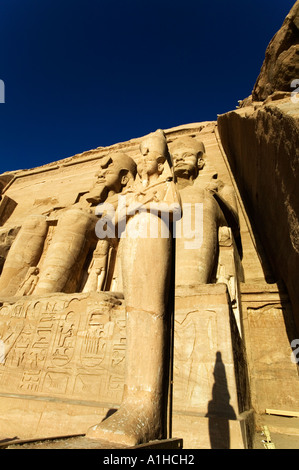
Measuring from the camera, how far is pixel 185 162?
479cm

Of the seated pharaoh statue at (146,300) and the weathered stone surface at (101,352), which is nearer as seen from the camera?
the seated pharaoh statue at (146,300)

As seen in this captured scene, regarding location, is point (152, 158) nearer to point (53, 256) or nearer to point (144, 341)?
point (144, 341)

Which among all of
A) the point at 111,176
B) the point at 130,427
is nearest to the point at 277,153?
the point at 130,427

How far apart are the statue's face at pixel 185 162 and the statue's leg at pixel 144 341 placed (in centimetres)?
332

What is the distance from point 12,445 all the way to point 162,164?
1490 mm

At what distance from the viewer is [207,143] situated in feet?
24.1

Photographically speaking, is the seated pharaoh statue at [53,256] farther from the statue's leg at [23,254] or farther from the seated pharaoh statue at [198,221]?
the seated pharaoh statue at [198,221]

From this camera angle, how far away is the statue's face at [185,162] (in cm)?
473

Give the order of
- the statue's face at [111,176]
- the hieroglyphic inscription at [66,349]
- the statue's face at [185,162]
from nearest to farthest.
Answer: the hieroglyphic inscription at [66,349]
the statue's face at [185,162]
the statue's face at [111,176]

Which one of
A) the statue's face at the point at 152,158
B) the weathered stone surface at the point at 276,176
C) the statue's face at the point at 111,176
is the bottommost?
the statue's face at the point at 152,158

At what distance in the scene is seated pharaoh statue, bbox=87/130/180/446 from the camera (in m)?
1.13

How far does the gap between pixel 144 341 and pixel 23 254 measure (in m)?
3.85

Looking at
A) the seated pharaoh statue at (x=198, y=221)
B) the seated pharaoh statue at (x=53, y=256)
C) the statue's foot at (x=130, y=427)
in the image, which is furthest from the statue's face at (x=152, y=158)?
the seated pharaoh statue at (x=53, y=256)

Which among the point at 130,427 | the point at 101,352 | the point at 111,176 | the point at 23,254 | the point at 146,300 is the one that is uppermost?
the point at 111,176
